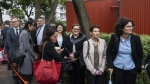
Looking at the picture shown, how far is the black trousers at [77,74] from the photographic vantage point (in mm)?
6323

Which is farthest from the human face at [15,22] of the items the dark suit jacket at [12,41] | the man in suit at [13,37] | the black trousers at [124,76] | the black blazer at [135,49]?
the black trousers at [124,76]

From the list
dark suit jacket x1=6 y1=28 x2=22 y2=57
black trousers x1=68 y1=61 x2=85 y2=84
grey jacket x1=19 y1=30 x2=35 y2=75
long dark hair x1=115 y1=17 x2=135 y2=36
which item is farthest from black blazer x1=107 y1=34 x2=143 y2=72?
dark suit jacket x1=6 y1=28 x2=22 y2=57

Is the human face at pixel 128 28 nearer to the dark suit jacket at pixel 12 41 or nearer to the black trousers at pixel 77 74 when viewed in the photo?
the black trousers at pixel 77 74

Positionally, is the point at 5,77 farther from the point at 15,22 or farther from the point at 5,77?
the point at 15,22

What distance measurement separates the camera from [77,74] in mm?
6383

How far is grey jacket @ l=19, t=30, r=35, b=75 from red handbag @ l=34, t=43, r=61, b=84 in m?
0.91

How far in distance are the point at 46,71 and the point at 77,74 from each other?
143 cm

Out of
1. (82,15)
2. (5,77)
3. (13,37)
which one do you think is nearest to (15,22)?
(13,37)

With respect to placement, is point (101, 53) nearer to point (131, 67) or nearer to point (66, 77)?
point (131, 67)

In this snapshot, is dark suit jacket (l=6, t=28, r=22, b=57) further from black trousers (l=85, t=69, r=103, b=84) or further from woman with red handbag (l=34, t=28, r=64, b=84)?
black trousers (l=85, t=69, r=103, b=84)

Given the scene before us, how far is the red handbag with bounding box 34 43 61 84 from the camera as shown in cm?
512

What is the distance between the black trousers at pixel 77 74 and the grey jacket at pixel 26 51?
993mm

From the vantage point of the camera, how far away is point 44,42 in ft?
16.8

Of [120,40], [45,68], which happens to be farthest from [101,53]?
[45,68]
